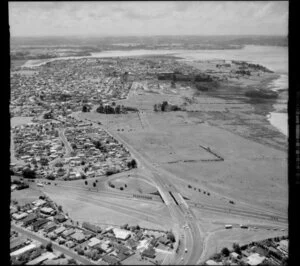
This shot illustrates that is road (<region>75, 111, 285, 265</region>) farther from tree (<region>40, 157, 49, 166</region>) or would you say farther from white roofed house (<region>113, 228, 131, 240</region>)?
tree (<region>40, 157, 49, 166</region>)

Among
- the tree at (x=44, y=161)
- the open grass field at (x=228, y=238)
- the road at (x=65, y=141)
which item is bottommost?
the open grass field at (x=228, y=238)

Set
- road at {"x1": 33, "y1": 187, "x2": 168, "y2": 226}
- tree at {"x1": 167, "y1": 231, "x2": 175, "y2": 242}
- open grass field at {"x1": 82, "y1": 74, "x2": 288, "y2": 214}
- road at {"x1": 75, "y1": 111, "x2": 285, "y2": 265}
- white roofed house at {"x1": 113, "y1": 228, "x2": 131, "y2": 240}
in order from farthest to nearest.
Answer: open grass field at {"x1": 82, "y1": 74, "x2": 288, "y2": 214} < road at {"x1": 33, "y1": 187, "x2": 168, "y2": 226} < white roofed house at {"x1": 113, "y1": 228, "x2": 131, "y2": 240} < tree at {"x1": 167, "y1": 231, "x2": 175, "y2": 242} < road at {"x1": 75, "y1": 111, "x2": 285, "y2": 265}

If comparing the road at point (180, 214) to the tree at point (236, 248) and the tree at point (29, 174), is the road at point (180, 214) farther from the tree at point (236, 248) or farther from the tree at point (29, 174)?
the tree at point (29, 174)

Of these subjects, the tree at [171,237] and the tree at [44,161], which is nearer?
the tree at [171,237]

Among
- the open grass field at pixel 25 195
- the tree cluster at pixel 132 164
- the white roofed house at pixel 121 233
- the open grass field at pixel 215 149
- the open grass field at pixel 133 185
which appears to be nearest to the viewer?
the white roofed house at pixel 121 233

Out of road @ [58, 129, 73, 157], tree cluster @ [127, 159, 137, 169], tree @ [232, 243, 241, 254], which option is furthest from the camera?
road @ [58, 129, 73, 157]

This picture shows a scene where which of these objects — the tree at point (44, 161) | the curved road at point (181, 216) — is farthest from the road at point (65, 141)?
the curved road at point (181, 216)

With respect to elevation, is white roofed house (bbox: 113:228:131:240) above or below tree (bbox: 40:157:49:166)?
below

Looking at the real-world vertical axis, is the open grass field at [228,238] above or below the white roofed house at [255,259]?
above

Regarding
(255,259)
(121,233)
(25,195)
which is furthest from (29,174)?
(255,259)

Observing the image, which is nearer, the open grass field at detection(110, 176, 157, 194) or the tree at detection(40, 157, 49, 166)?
the open grass field at detection(110, 176, 157, 194)

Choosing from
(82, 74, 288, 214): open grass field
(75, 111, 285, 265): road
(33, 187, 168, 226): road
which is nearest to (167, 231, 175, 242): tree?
(75, 111, 285, 265): road

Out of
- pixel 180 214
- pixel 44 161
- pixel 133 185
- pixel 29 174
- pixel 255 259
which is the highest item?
pixel 44 161

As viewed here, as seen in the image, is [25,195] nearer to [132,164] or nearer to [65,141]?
[132,164]
